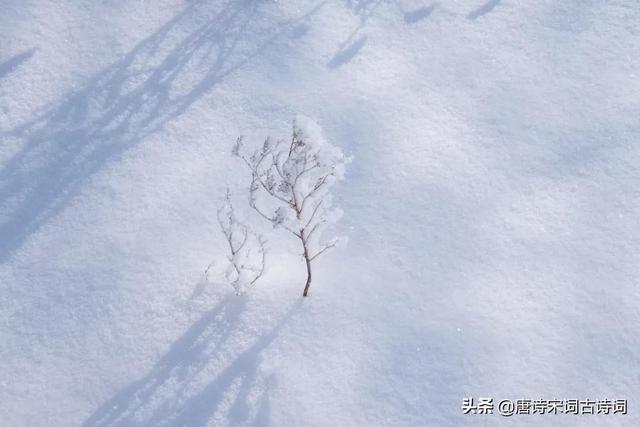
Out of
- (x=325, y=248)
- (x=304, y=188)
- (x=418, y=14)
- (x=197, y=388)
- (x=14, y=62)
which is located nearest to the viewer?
(x=197, y=388)

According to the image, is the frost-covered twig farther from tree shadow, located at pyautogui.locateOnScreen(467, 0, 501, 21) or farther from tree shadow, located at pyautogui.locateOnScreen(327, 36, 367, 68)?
tree shadow, located at pyautogui.locateOnScreen(467, 0, 501, 21)

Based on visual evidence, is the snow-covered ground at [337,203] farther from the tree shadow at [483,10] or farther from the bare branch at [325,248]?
the bare branch at [325,248]

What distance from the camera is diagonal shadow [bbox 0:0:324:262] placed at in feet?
31.4

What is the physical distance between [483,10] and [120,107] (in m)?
7.11

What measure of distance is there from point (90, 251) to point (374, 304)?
423 cm

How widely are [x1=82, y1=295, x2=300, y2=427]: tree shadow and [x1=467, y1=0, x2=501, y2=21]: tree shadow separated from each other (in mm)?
7203

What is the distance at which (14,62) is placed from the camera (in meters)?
11.0

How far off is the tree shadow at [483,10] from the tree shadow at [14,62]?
27.1ft

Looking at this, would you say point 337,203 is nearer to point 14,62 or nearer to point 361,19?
point 361,19

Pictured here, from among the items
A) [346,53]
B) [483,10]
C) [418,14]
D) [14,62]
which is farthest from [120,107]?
[483,10]

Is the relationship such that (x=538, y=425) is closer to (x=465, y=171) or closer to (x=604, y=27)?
(x=465, y=171)

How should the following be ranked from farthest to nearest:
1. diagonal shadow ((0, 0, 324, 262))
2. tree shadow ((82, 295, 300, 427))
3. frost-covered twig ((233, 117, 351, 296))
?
diagonal shadow ((0, 0, 324, 262)) < tree shadow ((82, 295, 300, 427)) < frost-covered twig ((233, 117, 351, 296))

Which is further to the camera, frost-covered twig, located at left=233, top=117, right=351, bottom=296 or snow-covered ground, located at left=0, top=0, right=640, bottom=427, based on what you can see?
snow-covered ground, located at left=0, top=0, right=640, bottom=427

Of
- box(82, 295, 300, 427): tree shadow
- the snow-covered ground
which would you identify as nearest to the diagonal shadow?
the snow-covered ground
